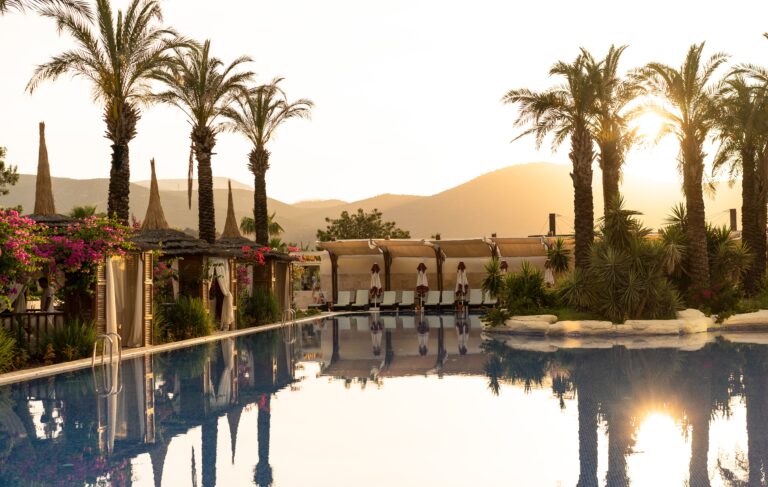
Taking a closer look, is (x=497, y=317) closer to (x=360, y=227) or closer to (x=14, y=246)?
(x=14, y=246)

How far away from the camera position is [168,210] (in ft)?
492

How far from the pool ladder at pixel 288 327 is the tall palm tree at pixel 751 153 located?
45.2 feet

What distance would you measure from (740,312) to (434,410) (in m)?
15.3

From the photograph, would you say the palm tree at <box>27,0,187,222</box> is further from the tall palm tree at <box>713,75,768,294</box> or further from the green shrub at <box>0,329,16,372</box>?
the tall palm tree at <box>713,75,768,294</box>

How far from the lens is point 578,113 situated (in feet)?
79.2

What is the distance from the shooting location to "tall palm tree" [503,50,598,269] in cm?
2364

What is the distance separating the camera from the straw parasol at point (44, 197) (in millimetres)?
17766

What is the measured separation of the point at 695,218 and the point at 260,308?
12.9 m

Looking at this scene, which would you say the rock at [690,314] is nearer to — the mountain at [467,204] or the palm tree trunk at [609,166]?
the palm tree trunk at [609,166]

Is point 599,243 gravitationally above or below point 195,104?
below

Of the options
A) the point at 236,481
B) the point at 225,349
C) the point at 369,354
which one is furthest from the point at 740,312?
the point at 236,481

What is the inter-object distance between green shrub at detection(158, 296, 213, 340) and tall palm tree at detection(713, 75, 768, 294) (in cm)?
1557

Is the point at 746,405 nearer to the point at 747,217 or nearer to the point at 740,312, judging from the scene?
the point at 740,312

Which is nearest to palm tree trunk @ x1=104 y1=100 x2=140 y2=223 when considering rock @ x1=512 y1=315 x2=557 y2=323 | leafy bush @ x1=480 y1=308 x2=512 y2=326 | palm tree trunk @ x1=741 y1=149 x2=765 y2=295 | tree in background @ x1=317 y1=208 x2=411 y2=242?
leafy bush @ x1=480 y1=308 x2=512 y2=326
